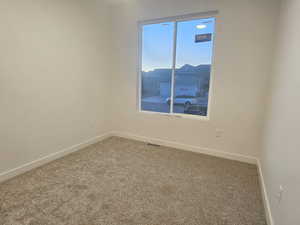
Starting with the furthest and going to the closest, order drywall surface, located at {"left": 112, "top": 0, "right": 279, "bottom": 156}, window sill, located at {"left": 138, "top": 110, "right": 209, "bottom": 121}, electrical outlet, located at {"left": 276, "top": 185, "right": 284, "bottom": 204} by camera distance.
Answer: window sill, located at {"left": 138, "top": 110, "right": 209, "bottom": 121}, drywall surface, located at {"left": 112, "top": 0, "right": 279, "bottom": 156}, electrical outlet, located at {"left": 276, "top": 185, "right": 284, "bottom": 204}

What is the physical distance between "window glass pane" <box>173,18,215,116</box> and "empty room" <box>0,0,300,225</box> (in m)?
0.02

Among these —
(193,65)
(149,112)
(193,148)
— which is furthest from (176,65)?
(193,148)

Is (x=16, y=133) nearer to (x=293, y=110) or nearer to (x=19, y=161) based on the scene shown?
(x=19, y=161)

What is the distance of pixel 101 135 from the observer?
3.78m

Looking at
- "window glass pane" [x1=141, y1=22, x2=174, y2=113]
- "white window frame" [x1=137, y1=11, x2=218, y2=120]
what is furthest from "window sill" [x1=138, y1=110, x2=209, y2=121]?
"window glass pane" [x1=141, y1=22, x2=174, y2=113]

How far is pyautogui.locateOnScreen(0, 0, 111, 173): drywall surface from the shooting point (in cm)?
215

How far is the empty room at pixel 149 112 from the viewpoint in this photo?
1.71 meters

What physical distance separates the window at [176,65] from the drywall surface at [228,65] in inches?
7.0

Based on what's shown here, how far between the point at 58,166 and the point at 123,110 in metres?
1.74

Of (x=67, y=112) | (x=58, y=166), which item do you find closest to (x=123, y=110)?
(x=67, y=112)

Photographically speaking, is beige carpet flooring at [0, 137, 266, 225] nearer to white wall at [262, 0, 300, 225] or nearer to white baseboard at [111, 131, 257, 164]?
white baseboard at [111, 131, 257, 164]

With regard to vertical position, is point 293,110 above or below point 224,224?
above

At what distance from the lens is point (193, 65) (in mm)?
3174

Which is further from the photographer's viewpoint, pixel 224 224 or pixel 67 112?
pixel 67 112
